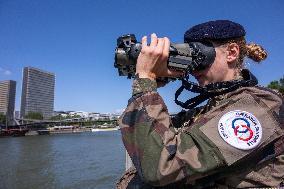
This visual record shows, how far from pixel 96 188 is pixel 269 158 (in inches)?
564

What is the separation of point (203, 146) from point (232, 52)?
0.66 m

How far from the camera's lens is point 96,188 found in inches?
590

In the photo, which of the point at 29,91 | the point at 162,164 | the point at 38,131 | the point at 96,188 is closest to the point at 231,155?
the point at 162,164

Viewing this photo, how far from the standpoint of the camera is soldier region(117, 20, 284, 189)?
4.47 ft

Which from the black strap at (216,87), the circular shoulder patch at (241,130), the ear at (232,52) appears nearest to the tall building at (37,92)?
the black strap at (216,87)

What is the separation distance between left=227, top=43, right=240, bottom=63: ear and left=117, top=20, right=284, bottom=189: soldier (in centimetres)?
16

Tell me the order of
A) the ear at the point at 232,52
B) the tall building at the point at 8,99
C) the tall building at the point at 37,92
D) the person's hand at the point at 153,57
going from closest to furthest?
→ the person's hand at the point at 153,57 < the ear at the point at 232,52 < the tall building at the point at 8,99 < the tall building at the point at 37,92

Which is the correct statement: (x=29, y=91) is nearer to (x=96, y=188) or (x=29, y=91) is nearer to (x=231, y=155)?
(x=96, y=188)

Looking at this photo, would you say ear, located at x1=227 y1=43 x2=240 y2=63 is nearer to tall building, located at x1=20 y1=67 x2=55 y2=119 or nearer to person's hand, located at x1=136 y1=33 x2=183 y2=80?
person's hand, located at x1=136 y1=33 x2=183 y2=80

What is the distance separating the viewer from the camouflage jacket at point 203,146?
1.36m

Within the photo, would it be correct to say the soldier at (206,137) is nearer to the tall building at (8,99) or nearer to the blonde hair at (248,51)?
the blonde hair at (248,51)

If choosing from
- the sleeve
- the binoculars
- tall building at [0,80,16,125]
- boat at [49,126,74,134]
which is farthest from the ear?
boat at [49,126,74,134]

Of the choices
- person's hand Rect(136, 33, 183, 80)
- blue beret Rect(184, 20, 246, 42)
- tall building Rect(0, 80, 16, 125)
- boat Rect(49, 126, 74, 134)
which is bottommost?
boat Rect(49, 126, 74, 134)

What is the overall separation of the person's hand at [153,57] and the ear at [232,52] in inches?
16.2
